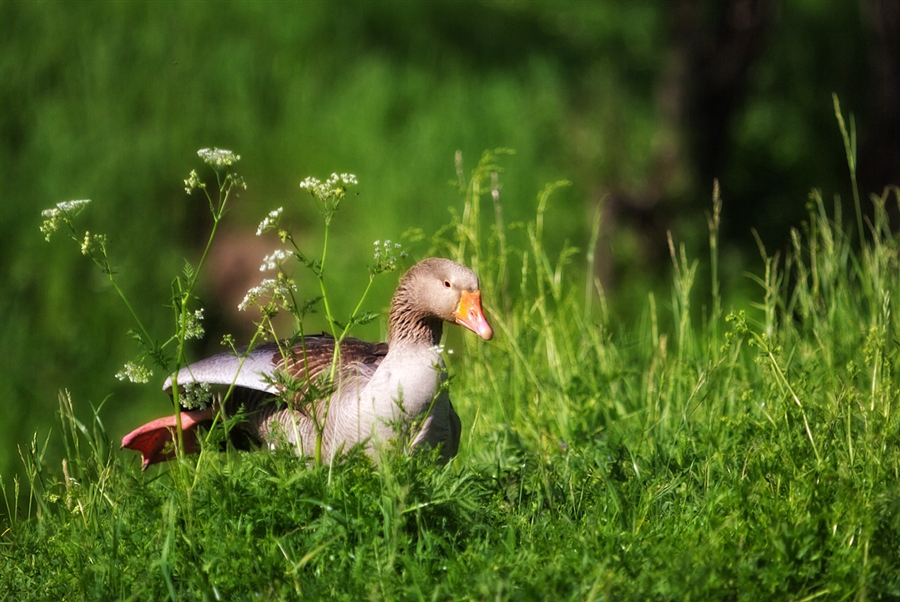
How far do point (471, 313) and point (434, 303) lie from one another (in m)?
0.14

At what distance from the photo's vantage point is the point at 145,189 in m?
8.54

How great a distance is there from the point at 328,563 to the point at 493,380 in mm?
1780

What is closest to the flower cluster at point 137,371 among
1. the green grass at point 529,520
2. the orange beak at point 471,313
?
the green grass at point 529,520

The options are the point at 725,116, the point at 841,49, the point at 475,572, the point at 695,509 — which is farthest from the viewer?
the point at 841,49

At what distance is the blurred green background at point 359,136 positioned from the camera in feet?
25.1

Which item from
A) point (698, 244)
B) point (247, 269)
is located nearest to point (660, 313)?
point (698, 244)

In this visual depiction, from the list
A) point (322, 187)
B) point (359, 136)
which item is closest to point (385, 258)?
point (322, 187)

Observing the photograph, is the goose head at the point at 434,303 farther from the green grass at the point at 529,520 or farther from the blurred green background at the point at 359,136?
the blurred green background at the point at 359,136

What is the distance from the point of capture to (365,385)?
3.46 m

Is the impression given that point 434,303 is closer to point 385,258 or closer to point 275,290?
point 385,258

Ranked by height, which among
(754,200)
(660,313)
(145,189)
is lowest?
(660,313)

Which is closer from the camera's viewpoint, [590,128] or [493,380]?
[493,380]

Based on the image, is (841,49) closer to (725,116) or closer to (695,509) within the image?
(725,116)

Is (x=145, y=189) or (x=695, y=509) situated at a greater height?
(x=145, y=189)
